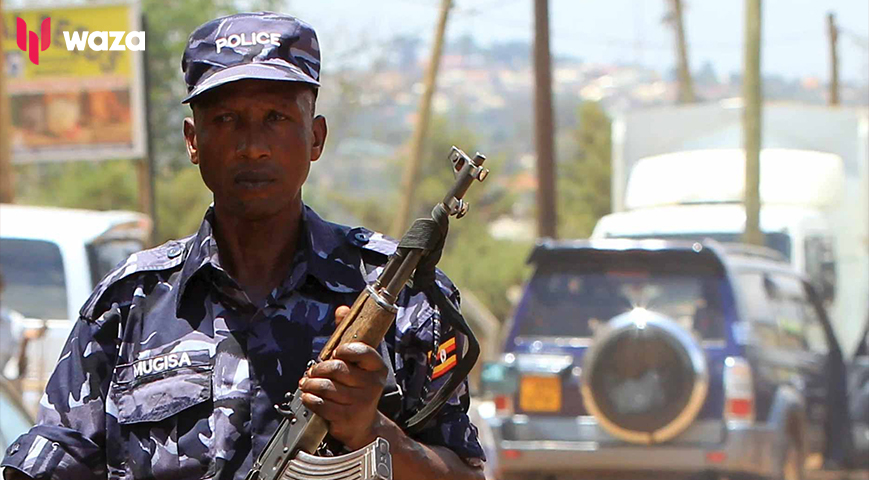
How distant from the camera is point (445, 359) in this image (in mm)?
2273

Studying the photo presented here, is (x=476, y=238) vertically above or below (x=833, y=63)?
below

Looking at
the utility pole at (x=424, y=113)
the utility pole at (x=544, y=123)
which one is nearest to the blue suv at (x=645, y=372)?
the utility pole at (x=544, y=123)

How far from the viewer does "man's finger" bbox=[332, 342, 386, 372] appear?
2057mm

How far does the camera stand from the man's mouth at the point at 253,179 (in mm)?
2244

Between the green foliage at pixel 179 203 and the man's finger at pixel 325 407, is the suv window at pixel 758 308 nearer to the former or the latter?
the man's finger at pixel 325 407

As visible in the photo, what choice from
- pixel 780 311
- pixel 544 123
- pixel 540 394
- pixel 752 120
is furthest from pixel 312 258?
pixel 544 123

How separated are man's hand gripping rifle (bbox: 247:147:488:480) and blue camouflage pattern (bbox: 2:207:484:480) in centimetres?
5

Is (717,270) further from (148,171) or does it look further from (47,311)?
(148,171)

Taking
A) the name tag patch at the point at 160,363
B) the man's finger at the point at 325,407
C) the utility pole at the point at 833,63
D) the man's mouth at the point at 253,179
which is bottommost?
the man's finger at the point at 325,407

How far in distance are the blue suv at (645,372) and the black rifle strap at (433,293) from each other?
20.0ft

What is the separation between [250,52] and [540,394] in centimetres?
670

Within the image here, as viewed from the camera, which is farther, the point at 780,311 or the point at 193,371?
the point at 780,311

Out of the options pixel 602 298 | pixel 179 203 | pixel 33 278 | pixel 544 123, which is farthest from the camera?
pixel 179 203

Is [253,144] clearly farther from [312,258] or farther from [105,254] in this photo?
[105,254]
